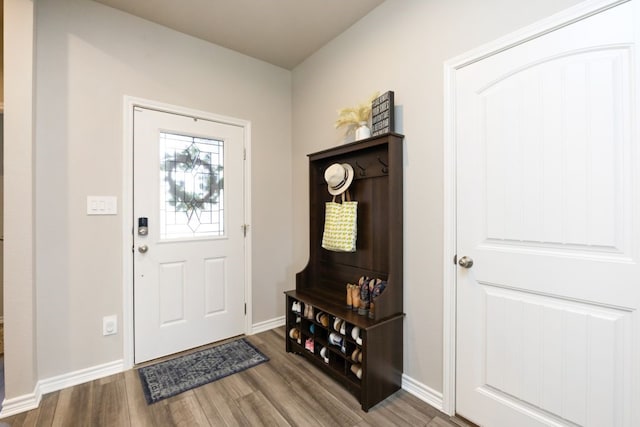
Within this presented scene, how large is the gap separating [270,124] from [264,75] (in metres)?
0.48

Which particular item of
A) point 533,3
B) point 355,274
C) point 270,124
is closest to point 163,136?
point 270,124

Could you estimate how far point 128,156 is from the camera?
220 centimetres

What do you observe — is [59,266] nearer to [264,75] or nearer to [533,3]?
[264,75]

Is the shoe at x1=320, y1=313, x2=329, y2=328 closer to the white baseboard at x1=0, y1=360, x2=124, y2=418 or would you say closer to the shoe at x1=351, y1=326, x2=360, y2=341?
the shoe at x1=351, y1=326, x2=360, y2=341

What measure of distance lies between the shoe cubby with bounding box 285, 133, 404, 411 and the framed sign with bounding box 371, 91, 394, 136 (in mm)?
102

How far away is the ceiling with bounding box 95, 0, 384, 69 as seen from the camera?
2.11 meters

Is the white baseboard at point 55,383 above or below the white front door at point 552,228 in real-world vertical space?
below

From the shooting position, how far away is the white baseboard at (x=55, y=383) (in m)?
1.71

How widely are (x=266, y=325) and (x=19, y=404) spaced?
1717 millimetres

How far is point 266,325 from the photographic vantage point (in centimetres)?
292

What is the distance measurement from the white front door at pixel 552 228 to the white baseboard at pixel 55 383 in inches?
92.8

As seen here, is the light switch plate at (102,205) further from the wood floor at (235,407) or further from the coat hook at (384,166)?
the coat hook at (384,166)

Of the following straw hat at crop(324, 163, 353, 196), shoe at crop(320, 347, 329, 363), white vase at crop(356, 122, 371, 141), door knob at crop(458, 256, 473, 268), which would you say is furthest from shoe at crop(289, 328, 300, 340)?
white vase at crop(356, 122, 371, 141)

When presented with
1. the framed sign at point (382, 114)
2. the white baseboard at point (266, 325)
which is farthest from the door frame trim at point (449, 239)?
the white baseboard at point (266, 325)
